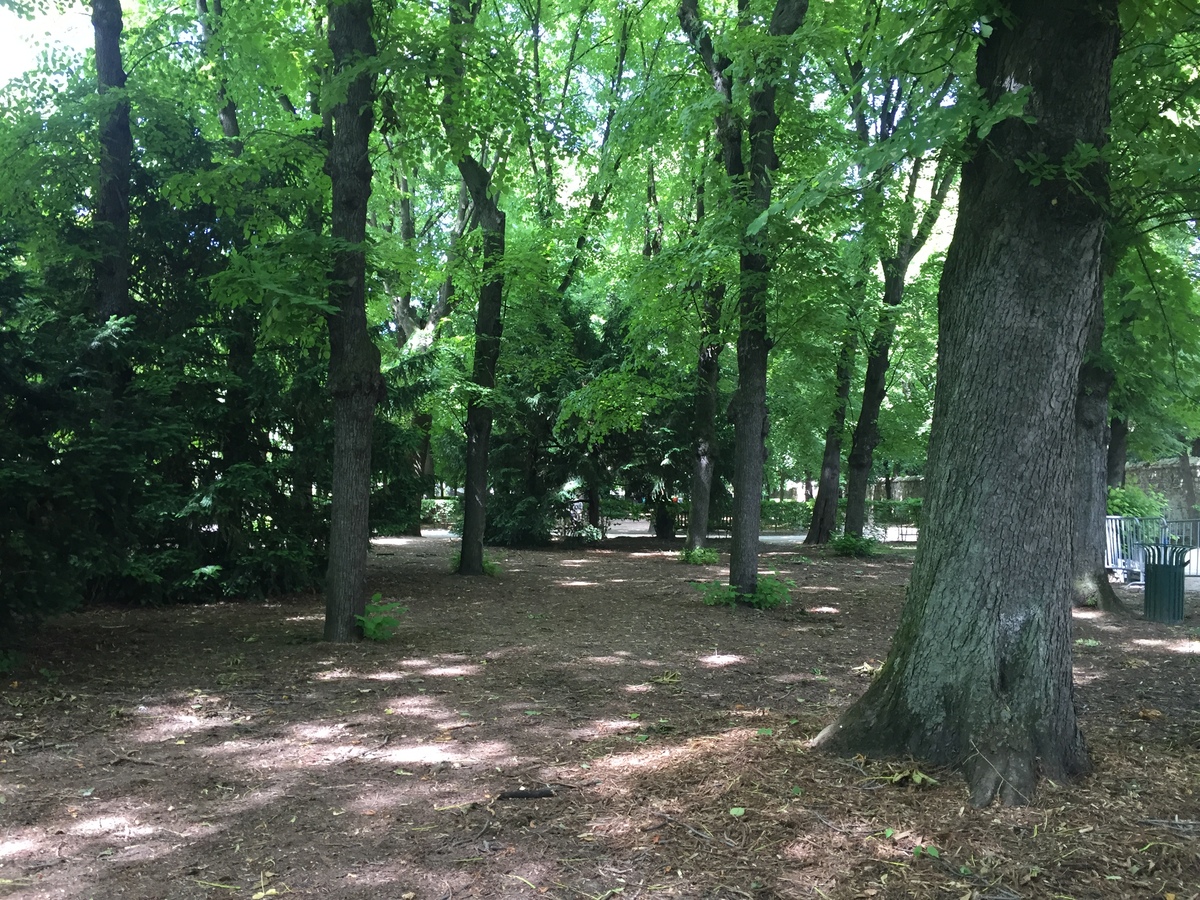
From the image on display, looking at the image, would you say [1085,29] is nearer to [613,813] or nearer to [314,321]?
[613,813]

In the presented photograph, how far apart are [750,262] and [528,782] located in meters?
7.84

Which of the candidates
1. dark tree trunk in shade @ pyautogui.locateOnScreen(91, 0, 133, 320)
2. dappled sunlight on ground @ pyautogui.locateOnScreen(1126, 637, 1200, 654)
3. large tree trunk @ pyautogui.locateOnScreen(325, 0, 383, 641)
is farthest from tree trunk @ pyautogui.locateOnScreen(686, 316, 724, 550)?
dark tree trunk in shade @ pyautogui.locateOnScreen(91, 0, 133, 320)

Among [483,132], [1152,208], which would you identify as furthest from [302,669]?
[1152,208]

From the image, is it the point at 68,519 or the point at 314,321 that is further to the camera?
the point at 314,321

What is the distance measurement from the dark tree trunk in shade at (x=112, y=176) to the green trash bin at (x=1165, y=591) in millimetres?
13075

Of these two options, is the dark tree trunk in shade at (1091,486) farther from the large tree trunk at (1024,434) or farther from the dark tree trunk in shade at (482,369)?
the dark tree trunk in shade at (482,369)

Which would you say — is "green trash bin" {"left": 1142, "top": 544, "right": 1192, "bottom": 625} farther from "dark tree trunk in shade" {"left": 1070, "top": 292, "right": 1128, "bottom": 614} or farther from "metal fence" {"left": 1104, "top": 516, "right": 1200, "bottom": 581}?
"metal fence" {"left": 1104, "top": 516, "right": 1200, "bottom": 581}

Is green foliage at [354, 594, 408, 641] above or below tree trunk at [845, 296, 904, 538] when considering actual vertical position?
below

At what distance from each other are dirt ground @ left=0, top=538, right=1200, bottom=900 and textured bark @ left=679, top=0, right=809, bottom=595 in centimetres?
272

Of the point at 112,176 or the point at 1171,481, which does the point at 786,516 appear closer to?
the point at 1171,481

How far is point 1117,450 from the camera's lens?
777 inches

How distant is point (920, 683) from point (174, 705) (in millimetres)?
4984

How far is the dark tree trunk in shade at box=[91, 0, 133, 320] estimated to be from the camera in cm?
941

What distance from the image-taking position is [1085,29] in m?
4.10
